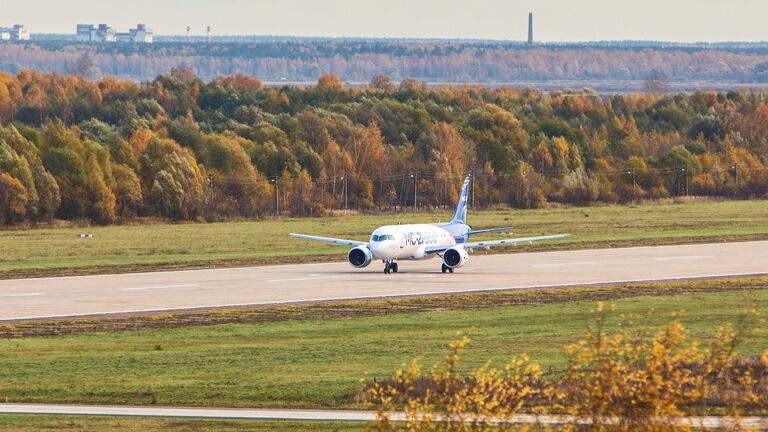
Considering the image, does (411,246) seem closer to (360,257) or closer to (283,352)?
(360,257)

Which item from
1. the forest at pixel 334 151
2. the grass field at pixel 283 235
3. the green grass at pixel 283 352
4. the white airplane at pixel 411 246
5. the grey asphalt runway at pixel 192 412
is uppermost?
the forest at pixel 334 151

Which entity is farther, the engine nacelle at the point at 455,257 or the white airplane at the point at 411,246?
the engine nacelle at the point at 455,257

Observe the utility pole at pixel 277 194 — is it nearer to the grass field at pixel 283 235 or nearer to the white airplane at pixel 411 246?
the grass field at pixel 283 235

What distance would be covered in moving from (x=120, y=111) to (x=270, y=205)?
5436 cm

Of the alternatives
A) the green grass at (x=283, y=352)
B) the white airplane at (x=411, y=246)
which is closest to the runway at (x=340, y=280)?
the white airplane at (x=411, y=246)

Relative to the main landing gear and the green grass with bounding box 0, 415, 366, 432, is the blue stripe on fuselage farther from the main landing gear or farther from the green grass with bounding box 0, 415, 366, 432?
the green grass with bounding box 0, 415, 366, 432

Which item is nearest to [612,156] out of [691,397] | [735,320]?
[735,320]

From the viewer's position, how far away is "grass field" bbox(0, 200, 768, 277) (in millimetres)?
80938

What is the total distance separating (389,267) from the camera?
74.9 meters

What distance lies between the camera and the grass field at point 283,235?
266 ft

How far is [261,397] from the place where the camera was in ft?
121

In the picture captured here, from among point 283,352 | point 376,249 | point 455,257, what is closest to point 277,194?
point 455,257

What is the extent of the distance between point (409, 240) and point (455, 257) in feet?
8.31

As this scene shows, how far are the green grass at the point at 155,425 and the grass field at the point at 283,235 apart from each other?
1575 inches
